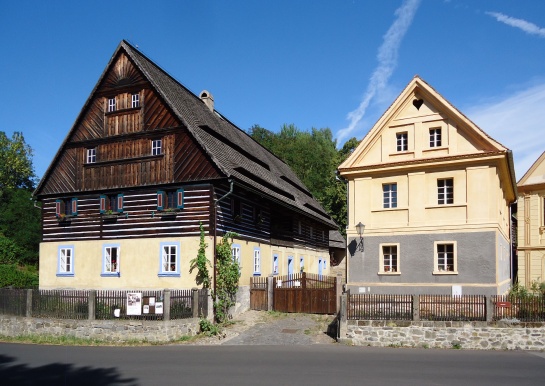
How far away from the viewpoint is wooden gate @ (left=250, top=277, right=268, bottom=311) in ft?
88.1

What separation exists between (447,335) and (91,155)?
772 inches

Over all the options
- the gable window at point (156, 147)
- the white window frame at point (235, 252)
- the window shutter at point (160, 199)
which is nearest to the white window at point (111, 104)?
the gable window at point (156, 147)

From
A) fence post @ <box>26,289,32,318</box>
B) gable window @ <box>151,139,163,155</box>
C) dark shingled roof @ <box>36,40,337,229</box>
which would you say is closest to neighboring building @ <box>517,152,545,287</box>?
dark shingled roof @ <box>36,40,337,229</box>

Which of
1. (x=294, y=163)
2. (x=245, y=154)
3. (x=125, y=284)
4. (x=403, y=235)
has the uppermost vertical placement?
(x=294, y=163)

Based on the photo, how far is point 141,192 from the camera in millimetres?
26562

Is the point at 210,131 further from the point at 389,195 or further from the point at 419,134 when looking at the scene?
the point at 419,134

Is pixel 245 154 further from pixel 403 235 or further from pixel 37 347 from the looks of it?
pixel 37 347

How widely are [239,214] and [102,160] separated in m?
7.58

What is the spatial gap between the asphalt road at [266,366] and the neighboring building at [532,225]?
16.3m

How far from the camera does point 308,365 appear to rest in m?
15.4

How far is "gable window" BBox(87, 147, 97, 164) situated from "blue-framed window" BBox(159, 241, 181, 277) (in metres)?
6.60

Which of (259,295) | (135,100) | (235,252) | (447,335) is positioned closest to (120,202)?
(135,100)

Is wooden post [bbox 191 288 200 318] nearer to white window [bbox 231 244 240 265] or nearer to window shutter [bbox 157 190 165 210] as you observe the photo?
white window [bbox 231 244 240 265]

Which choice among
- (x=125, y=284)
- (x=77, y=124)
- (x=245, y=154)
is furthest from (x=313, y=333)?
(x=77, y=124)
